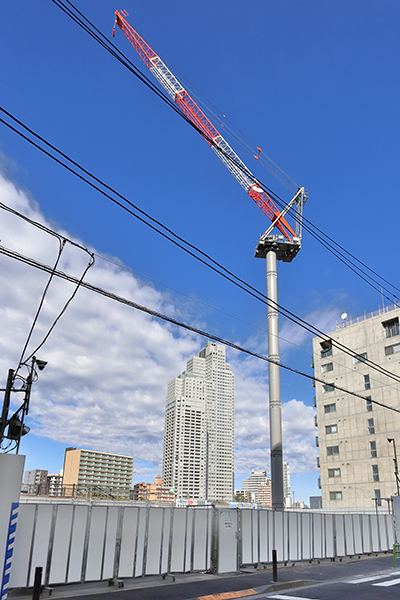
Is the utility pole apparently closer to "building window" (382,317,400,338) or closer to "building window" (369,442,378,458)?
"building window" (382,317,400,338)

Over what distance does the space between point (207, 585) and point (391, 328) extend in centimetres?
5095

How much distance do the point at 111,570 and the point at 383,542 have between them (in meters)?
17.4

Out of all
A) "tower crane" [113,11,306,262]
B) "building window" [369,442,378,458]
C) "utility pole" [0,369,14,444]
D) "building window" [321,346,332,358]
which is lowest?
"utility pole" [0,369,14,444]

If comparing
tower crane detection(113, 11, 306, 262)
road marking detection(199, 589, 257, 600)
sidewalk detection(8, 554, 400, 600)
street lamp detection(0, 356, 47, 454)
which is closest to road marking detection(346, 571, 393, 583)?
sidewalk detection(8, 554, 400, 600)

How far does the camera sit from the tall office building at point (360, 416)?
55125 mm

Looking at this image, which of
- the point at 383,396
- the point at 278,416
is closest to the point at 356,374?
the point at 383,396

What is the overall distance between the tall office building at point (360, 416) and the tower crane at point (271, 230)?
18.7 meters

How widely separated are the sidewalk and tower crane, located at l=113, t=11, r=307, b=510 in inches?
277

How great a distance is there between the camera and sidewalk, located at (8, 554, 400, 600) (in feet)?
38.0

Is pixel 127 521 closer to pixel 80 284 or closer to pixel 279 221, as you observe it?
pixel 80 284

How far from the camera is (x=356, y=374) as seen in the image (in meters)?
60.6

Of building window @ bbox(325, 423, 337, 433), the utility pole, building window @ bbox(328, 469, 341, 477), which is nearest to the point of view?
the utility pole

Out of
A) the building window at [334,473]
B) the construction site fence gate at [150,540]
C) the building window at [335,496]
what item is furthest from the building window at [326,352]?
the construction site fence gate at [150,540]

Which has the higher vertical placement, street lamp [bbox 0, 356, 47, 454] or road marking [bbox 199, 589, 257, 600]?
street lamp [bbox 0, 356, 47, 454]
